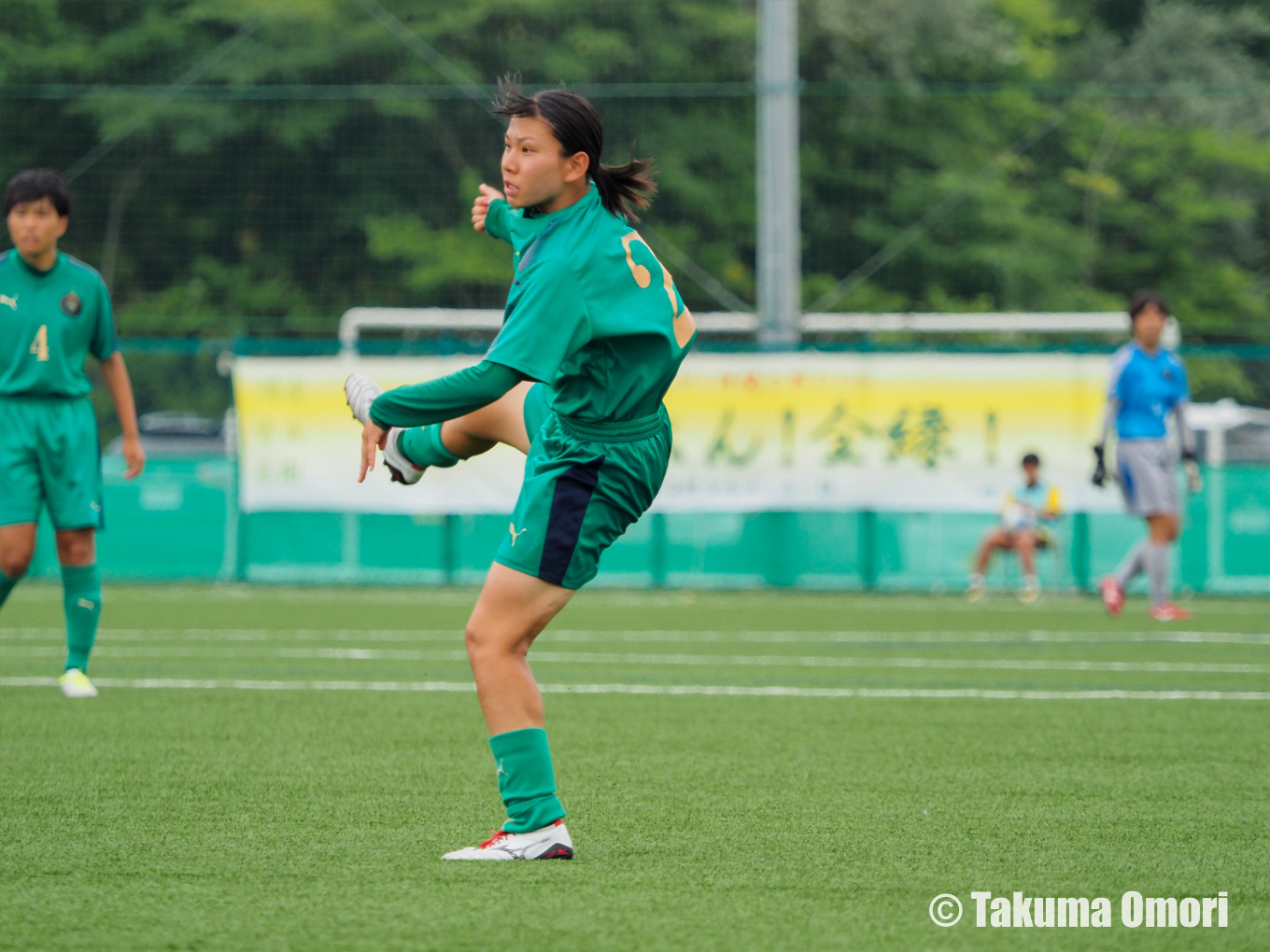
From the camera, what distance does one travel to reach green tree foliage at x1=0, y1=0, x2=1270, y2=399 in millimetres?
24438

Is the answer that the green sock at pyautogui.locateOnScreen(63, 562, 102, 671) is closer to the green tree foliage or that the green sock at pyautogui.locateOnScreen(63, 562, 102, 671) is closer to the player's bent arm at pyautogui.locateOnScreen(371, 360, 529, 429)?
the player's bent arm at pyautogui.locateOnScreen(371, 360, 529, 429)

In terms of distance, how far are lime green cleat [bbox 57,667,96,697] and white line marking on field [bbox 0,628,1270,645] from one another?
2.79 meters

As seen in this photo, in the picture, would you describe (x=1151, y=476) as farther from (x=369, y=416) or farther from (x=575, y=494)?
(x=369, y=416)

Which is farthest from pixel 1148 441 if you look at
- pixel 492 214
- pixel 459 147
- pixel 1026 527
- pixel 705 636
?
pixel 459 147

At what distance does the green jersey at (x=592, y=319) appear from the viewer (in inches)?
159

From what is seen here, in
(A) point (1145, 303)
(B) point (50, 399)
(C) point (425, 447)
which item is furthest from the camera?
(A) point (1145, 303)

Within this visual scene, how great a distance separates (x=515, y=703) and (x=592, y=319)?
3.15ft

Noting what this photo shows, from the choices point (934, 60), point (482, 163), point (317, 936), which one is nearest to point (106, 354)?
point (317, 936)

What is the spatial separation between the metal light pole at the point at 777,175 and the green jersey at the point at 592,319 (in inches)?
470

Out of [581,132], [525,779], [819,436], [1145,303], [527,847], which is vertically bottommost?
[527,847]

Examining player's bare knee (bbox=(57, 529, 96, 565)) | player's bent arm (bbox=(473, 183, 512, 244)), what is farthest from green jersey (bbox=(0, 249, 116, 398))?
player's bent arm (bbox=(473, 183, 512, 244))

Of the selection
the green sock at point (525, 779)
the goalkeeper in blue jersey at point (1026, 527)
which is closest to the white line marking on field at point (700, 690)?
the green sock at point (525, 779)

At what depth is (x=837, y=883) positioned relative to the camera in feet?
13.0

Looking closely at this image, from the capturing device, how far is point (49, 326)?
7.31 metres
